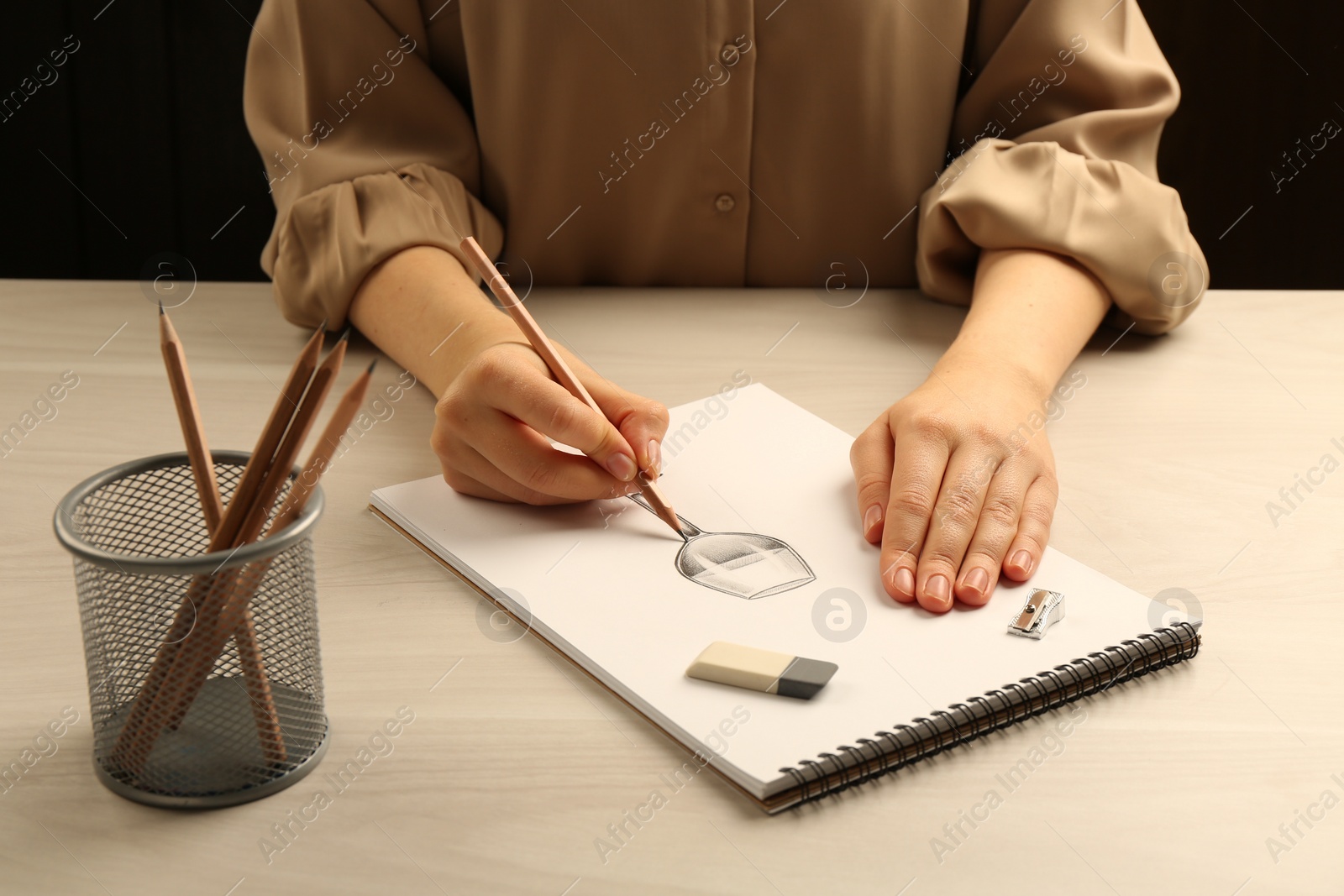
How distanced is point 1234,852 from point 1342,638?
0.74 feet

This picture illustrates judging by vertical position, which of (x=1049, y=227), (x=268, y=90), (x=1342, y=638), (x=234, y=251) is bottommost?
(x=234, y=251)

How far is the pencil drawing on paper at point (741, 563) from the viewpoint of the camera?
2.32 ft

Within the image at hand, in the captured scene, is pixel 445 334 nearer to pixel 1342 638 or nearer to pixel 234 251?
pixel 1342 638

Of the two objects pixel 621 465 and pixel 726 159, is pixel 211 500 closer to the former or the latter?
pixel 621 465

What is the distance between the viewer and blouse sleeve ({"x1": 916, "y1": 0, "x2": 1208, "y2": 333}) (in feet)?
→ 3.59

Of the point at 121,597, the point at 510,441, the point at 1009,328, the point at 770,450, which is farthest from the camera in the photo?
the point at 1009,328

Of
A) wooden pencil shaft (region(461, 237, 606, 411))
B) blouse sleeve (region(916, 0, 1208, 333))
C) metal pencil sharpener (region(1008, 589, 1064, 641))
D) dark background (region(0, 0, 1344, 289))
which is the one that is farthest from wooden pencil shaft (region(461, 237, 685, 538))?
dark background (region(0, 0, 1344, 289))

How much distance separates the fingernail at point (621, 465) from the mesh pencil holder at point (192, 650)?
26 cm

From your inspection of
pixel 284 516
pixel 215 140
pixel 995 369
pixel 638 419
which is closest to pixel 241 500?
pixel 284 516

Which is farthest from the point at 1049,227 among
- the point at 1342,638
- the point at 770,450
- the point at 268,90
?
the point at 268,90

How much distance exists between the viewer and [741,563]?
28.9 inches

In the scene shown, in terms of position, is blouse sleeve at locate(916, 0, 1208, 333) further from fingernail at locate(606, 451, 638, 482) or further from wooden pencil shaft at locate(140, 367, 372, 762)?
wooden pencil shaft at locate(140, 367, 372, 762)

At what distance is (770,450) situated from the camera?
896mm

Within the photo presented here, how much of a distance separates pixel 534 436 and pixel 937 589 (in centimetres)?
29
